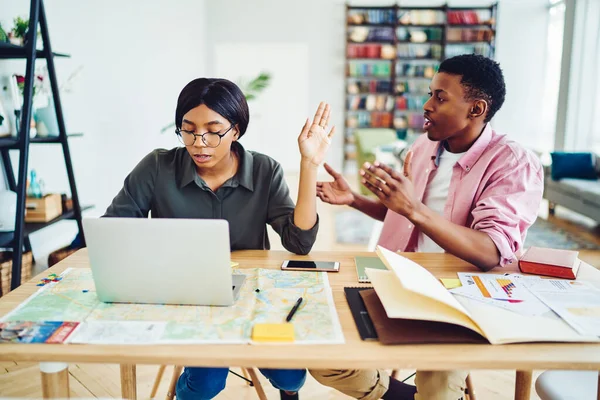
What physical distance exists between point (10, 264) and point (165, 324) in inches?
72.0

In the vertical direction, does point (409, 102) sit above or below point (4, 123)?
above

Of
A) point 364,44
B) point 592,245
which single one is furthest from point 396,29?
point 592,245

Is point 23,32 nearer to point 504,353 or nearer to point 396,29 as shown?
point 504,353

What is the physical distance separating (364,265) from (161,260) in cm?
55

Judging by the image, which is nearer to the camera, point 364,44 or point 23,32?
point 23,32

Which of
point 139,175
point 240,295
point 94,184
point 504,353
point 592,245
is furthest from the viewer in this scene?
point 592,245

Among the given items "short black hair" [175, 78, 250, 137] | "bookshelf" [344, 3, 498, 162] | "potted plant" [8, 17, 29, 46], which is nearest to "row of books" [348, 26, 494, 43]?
A: "bookshelf" [344, 3, 498, 162]

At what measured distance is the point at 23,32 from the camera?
2.42 m

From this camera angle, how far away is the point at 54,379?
85 cm

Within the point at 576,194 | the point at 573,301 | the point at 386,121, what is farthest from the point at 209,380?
the point at 386,121

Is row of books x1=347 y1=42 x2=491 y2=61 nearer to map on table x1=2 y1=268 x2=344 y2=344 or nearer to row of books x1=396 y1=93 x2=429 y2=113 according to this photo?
row of books x1=396 y1=93 x2=429 y2=113

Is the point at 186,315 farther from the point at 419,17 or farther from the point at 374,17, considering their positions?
the point at 419,17

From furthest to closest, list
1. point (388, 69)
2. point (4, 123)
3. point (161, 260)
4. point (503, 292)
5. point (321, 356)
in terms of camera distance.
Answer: point (388, 69)
point (4, 123)
point (503, 292)
point (161, 260)
point (321, 356)

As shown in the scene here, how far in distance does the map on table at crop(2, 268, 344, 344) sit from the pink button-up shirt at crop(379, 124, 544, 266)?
21.3 inches
